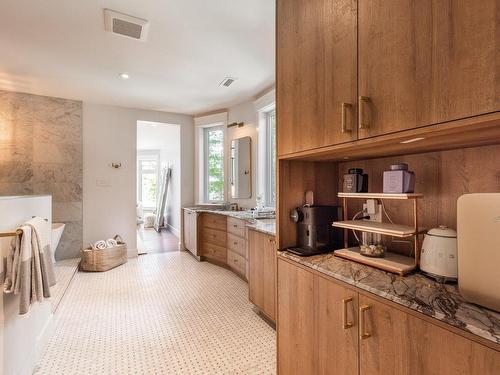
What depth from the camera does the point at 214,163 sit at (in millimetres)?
5012

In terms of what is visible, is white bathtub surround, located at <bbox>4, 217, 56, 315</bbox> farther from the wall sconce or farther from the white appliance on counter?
the wall sconce

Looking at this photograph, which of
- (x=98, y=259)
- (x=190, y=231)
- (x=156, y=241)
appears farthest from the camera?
(x=156, y=241)

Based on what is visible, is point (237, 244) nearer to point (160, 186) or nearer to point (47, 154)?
point (47, 154)

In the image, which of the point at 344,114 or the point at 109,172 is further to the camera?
the point at 109,172

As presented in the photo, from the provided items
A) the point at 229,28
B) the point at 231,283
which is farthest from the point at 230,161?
the point at 229,28

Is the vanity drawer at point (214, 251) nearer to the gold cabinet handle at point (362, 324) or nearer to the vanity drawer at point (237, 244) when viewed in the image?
the vanity drawer at point (237, 244)

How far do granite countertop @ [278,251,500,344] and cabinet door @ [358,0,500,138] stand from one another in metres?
0.56

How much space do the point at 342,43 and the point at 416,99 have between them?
1.42 feet

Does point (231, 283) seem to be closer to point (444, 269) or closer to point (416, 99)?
point (444, 269)

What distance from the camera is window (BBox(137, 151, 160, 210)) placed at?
841 cm

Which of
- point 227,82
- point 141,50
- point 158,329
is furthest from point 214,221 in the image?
point 141,50

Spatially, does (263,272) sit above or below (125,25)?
below

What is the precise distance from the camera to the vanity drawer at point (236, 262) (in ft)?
10.9

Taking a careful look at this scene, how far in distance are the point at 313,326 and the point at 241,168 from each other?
128 inches
